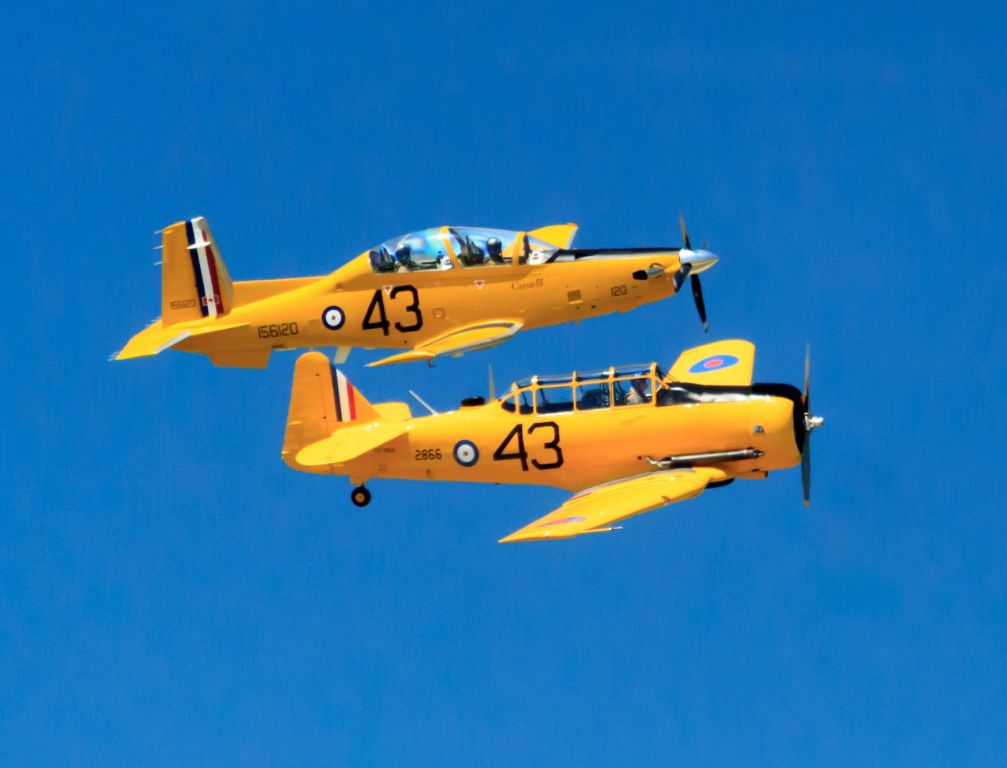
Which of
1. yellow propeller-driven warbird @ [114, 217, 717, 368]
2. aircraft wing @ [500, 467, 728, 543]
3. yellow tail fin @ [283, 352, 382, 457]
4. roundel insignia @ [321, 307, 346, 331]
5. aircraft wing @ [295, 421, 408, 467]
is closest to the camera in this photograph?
aircraft wing @ [500, 467, 728, 543]

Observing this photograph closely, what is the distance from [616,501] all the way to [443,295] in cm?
564

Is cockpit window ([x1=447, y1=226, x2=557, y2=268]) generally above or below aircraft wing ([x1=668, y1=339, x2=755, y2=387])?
above

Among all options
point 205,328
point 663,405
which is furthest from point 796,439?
point 205,328

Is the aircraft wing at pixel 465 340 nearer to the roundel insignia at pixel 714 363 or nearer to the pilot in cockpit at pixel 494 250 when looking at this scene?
the pilot in cockpit at pixel 494 250

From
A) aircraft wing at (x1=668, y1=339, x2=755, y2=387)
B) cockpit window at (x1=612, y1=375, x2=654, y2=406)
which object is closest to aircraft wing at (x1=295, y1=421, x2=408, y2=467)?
cockpit window at (x1=612, y1=375, x2=654, y2=406)

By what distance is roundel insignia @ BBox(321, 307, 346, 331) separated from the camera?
2042 inches

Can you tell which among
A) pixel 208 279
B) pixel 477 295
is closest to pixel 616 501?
pixel 477 295

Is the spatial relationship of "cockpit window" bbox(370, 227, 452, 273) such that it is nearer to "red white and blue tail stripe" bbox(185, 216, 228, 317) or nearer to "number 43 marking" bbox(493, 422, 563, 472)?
"red white and blue tail stripe" bbox(185, 216, 228, 317)

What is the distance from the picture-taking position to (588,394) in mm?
49438

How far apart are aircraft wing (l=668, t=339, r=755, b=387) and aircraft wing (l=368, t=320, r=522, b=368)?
300cm

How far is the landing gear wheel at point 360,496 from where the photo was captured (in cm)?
5088

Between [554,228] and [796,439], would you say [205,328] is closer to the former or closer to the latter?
Result: [554,228]

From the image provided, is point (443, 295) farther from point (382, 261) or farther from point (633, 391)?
point (633, 391)

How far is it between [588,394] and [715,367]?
10.4 feet
